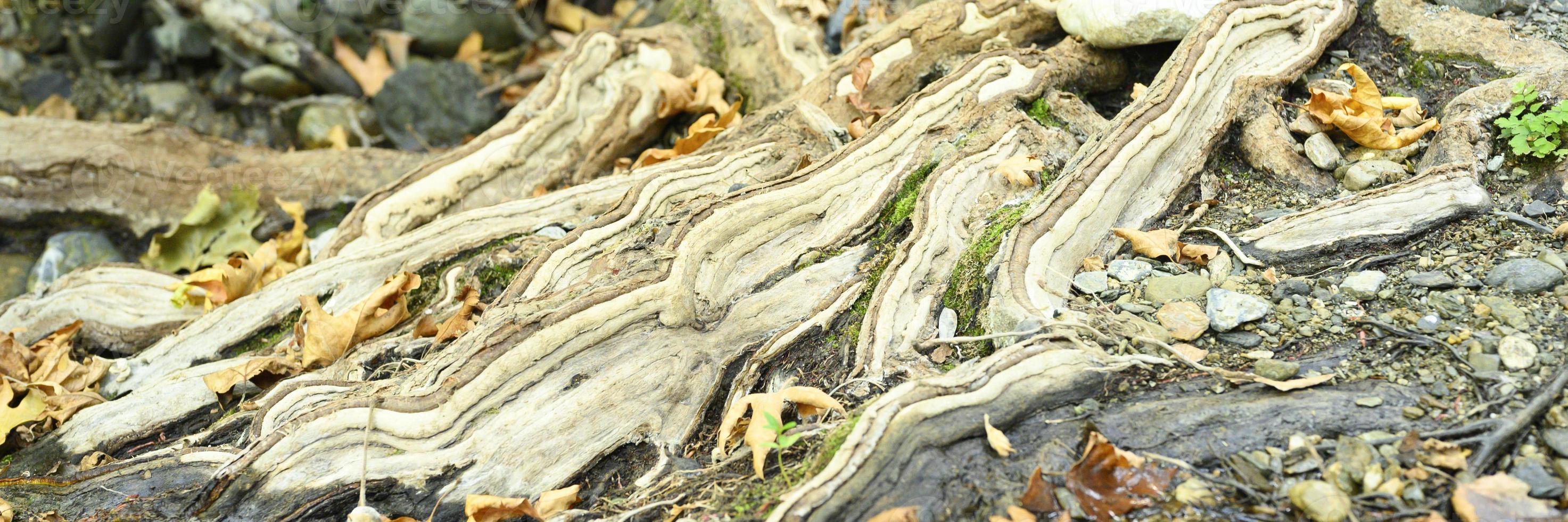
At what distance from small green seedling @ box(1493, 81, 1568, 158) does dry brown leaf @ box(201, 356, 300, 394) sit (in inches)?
194

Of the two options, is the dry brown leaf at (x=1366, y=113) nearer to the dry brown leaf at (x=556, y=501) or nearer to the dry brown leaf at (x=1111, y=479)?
the dry brown leaf at (x=1111, y=479)

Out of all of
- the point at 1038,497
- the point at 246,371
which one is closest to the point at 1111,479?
the point at 1038,497

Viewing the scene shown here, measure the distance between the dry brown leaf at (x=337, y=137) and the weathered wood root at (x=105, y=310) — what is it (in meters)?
2.24

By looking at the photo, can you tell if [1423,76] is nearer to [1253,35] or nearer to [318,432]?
[1253,35]

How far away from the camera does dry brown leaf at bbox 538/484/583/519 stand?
10.1 ft

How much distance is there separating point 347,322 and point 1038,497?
2.96 meters

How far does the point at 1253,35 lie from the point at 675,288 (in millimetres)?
2870

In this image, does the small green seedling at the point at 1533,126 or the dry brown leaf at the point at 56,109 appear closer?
the small green seedling at the point at 1533,126

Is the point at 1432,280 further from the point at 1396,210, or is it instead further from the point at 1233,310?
the point at 1233,310

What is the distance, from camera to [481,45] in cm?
848

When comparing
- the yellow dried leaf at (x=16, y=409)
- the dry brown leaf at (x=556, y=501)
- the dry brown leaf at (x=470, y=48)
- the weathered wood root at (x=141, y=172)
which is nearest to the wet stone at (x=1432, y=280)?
the dry brown leaf at (x=556, y=501)

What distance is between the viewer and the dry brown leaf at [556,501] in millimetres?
3084

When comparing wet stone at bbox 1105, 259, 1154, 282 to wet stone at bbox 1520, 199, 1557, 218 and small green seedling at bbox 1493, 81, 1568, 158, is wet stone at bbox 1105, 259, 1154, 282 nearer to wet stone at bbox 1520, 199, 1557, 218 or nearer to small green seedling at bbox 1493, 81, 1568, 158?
wet stone at bbox 1520, 199, 1557, 218

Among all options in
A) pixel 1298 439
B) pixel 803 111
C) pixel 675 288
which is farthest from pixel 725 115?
pixel 1298 439
